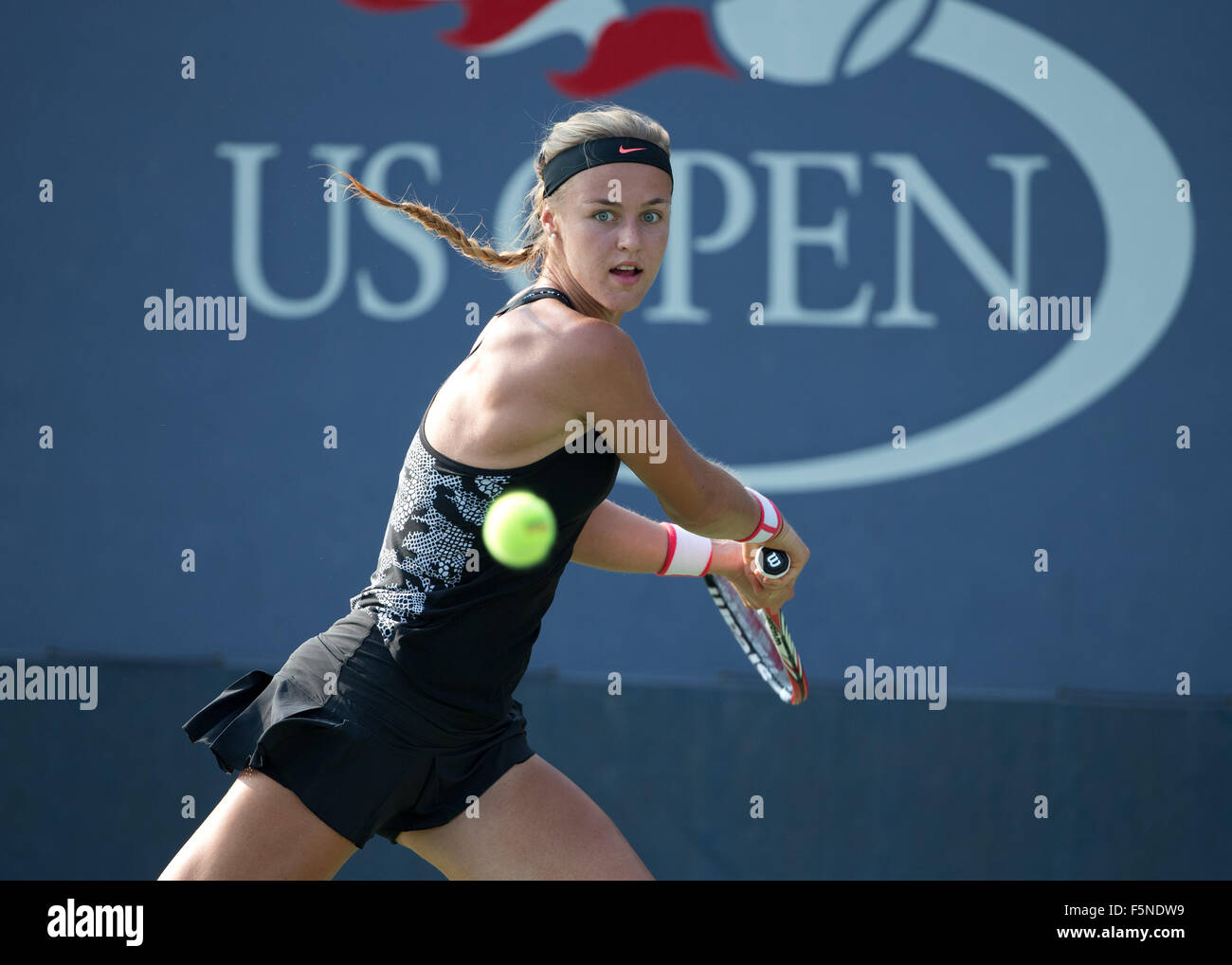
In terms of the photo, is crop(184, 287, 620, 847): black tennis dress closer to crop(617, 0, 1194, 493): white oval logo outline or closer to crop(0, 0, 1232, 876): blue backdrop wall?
crop(0, 0, 1232, 876): blue backdrop wall

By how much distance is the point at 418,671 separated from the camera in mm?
2449

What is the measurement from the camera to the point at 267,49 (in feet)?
15.0

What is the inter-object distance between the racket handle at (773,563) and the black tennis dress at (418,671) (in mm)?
468

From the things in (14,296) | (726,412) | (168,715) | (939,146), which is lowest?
(168,715)

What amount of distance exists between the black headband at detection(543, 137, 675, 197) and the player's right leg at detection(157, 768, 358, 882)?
126cm

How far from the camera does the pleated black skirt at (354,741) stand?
238 cm

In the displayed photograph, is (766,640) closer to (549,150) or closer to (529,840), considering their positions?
(529,840)

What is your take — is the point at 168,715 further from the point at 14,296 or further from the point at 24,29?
the point at 24,29

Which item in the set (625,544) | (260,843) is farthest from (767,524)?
(260,843)

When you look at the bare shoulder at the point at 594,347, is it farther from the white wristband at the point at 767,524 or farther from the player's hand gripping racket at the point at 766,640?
the player's hand gripping racket at the point at 766,640

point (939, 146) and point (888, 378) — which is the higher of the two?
point (939, 146)

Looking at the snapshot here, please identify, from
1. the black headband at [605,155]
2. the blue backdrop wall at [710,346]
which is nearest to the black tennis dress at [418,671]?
the black headband at [605,155]
